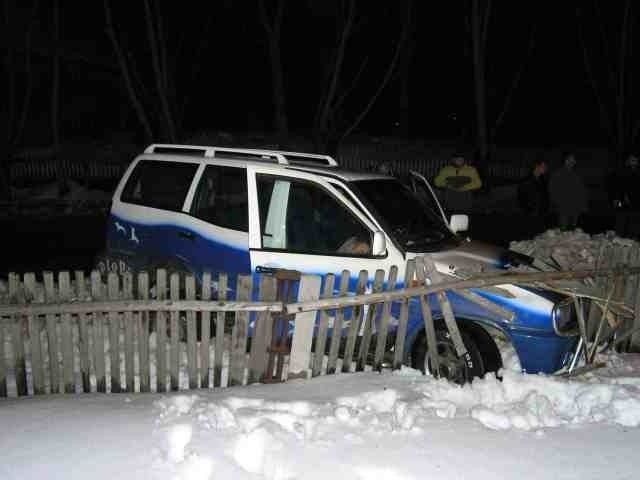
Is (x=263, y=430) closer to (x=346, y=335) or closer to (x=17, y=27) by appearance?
(x=346, y=335)

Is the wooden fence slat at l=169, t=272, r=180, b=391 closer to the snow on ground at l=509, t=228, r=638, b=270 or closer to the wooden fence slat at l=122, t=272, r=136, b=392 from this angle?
the wooden fence slat at l=122, t=272, r=136, b=392

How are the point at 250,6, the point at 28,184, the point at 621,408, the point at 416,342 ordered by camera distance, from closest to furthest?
1. the point at 621,408
2. the point at 416,342
3. the point at 28,184
4. the point at 250,6

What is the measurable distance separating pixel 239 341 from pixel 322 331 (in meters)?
0.64

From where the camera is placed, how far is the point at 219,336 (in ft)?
15.5

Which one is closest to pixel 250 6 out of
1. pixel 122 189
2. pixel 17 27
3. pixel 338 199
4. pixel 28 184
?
pixel 17 27

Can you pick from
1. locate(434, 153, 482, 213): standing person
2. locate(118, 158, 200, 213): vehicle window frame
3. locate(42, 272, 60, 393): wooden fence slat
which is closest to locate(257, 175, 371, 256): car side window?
locate(118, 158, 200, 213): vehicle window frame

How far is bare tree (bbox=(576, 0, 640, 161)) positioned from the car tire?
17.0 metres

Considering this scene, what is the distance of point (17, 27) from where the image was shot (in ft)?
65.7

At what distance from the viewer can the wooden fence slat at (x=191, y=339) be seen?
4.64 metres

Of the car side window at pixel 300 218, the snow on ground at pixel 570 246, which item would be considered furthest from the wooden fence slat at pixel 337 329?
the snow on ground at pixel 570 246

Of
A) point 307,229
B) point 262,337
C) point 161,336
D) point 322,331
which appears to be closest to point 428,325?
point 322,331

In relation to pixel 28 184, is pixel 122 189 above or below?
above

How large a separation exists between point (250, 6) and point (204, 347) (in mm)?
20761

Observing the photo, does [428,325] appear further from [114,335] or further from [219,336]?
[114,335]
